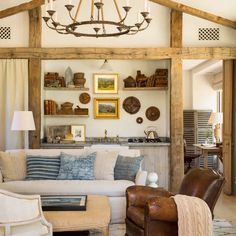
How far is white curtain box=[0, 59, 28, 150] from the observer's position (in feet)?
23.1

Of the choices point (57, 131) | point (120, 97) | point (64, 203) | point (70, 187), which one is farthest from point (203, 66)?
point (64, 203)

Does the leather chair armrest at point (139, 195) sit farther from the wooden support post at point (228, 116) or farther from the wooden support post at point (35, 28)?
the wooden support post at point (35, 28)

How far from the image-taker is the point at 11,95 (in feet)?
23.1

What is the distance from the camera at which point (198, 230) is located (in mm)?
3607

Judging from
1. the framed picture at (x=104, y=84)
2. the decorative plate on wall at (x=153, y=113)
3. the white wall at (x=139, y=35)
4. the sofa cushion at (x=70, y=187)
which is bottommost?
the sofa cushion at (x=70, y=187)

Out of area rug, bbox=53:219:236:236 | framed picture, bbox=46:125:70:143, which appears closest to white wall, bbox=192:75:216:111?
framed picture, bbox=46:125:70:143

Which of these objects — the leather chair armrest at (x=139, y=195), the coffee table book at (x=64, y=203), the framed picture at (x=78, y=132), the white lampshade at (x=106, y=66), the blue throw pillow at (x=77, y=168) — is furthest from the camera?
the framed picture at (x=78, y=132)

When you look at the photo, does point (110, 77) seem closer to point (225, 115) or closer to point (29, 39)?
point (29, 39)

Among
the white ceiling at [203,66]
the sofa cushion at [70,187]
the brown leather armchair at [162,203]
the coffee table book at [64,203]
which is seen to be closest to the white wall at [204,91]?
the white ceiling at [203,66]

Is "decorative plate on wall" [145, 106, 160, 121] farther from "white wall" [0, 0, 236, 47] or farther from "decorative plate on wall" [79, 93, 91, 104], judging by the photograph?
"white wall" [0, 0, 236, 47]

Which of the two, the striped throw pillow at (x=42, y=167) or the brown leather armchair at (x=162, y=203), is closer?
Answer: the brown leather armchair at (x=162, y=203)

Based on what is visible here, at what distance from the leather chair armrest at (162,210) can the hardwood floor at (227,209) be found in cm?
187

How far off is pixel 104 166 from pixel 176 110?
2073mm

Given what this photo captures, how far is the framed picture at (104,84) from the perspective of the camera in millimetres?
7965
